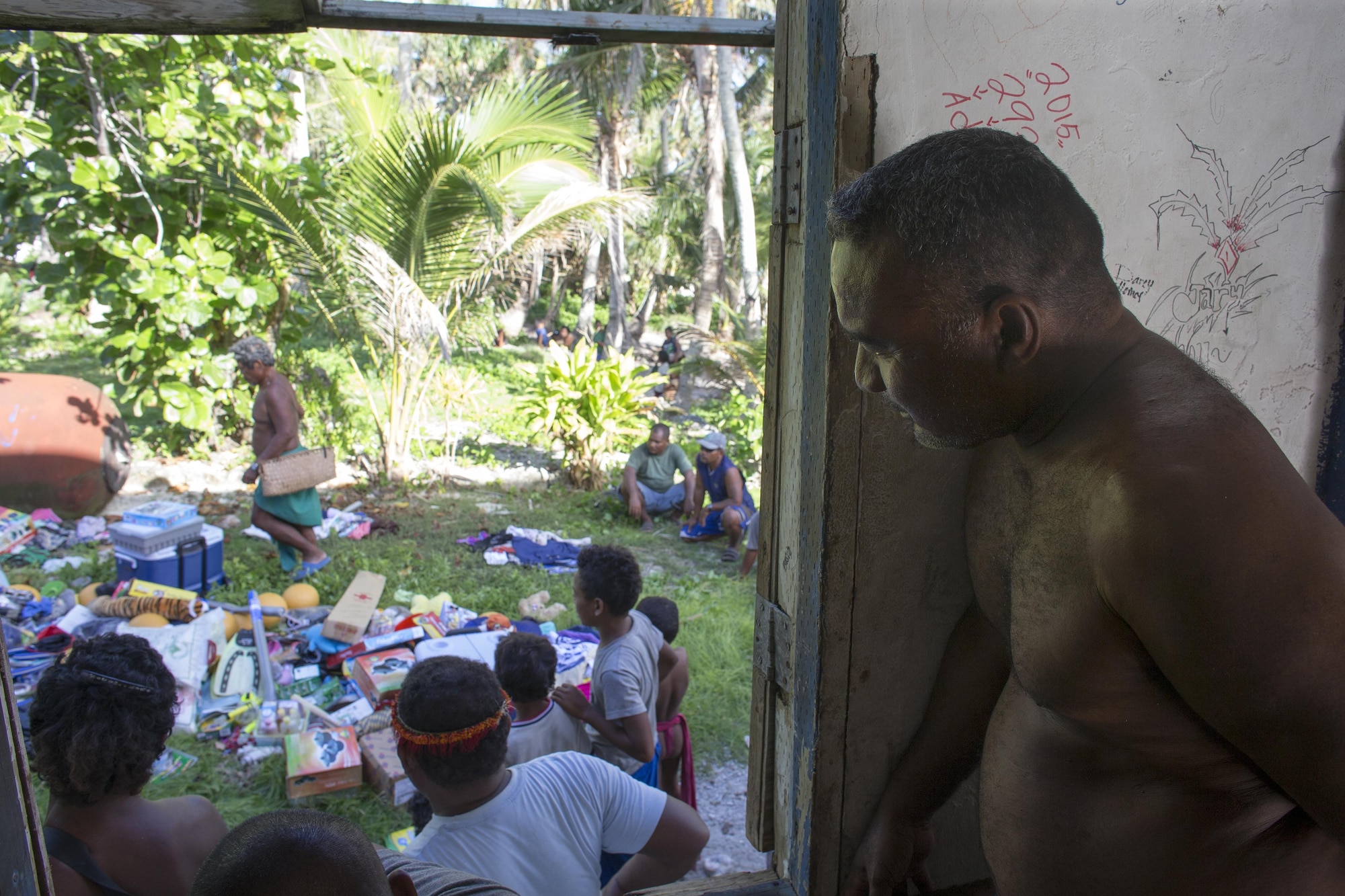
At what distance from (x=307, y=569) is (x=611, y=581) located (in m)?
3.92

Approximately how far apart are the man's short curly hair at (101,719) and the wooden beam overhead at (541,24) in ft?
5.61

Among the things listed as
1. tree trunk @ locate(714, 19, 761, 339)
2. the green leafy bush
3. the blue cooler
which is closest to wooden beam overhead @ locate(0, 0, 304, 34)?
the blue cooler

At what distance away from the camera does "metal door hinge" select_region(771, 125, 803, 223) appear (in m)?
1.59

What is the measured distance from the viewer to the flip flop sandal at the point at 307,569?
247 inches

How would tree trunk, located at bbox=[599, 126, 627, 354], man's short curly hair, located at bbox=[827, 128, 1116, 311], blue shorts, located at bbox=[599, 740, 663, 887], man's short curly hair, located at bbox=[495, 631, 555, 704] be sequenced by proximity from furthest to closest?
tree trunk, located at bbox=[599, 126, 627, 354]
man's short curly hair, located at bbox=[495, 631, 555, 704]
blue shorts, located at bbox=[599, 740, 663, 887]
man's short curly hair, located at bbox=[827, 128, 1116, 311]

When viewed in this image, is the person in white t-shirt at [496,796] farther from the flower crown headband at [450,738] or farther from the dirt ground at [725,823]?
the dirt ground at [725,823]

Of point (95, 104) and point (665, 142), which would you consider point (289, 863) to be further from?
point (665, 142)

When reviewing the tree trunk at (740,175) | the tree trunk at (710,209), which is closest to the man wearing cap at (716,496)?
the tree trunk at (740,175)

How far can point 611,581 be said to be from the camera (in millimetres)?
3254

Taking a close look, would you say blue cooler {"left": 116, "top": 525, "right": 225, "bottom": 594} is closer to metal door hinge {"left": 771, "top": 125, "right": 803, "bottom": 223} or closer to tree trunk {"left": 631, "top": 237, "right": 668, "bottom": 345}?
metal door hinge {"left": 771, "top": 125, "right": 803, "bottom": 223}

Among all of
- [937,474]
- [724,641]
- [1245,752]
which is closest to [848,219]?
[937,474]

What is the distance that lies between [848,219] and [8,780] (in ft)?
4.44

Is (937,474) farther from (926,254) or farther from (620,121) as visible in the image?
(620,121)

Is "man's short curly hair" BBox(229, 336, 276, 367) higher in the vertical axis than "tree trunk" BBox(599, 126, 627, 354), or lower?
lower
